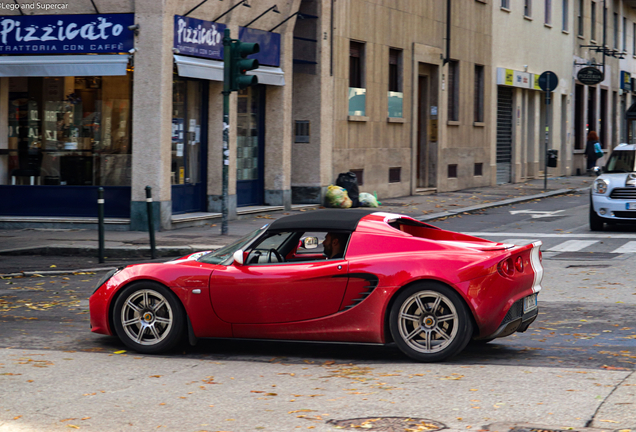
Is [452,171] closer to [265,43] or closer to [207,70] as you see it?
[265,43]

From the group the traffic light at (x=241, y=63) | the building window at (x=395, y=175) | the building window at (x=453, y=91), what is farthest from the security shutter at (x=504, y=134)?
the traffic light at (x=241, y=63)

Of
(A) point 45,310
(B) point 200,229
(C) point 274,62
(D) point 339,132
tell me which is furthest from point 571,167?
(A) point 45,310

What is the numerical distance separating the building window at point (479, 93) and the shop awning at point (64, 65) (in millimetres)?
17243

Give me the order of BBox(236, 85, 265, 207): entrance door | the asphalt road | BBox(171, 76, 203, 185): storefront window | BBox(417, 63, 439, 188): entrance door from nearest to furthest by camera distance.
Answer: the asphalt road < BBox(171, 76, 203, 185): storefront window < BBox(236, 85, 265, 207): entrance door < BBox(417, 63, 439, 188): entrance door

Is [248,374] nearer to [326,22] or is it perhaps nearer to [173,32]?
[173,32]

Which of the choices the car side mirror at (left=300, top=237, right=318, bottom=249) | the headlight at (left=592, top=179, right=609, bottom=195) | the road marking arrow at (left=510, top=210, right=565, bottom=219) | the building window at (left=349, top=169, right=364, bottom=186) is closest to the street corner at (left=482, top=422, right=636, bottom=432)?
the car side mirror at (left=300, top=237, right=318, bottom=249)

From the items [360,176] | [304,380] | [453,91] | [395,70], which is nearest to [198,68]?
[360,176]

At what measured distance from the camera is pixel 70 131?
57.5ft

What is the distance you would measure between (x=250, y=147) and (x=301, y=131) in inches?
69.0

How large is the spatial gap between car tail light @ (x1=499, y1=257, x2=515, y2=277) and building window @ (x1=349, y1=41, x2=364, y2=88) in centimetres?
1700

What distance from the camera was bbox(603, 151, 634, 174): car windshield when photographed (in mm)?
17609

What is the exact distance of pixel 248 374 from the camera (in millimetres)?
6707

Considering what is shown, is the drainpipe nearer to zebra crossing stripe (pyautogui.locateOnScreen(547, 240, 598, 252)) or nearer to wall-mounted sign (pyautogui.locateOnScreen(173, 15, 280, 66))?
wall-mounted sign (pyautogui.locateOnScreen(173, 15, 280, 66))

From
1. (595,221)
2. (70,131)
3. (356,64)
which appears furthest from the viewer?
(356,64)
